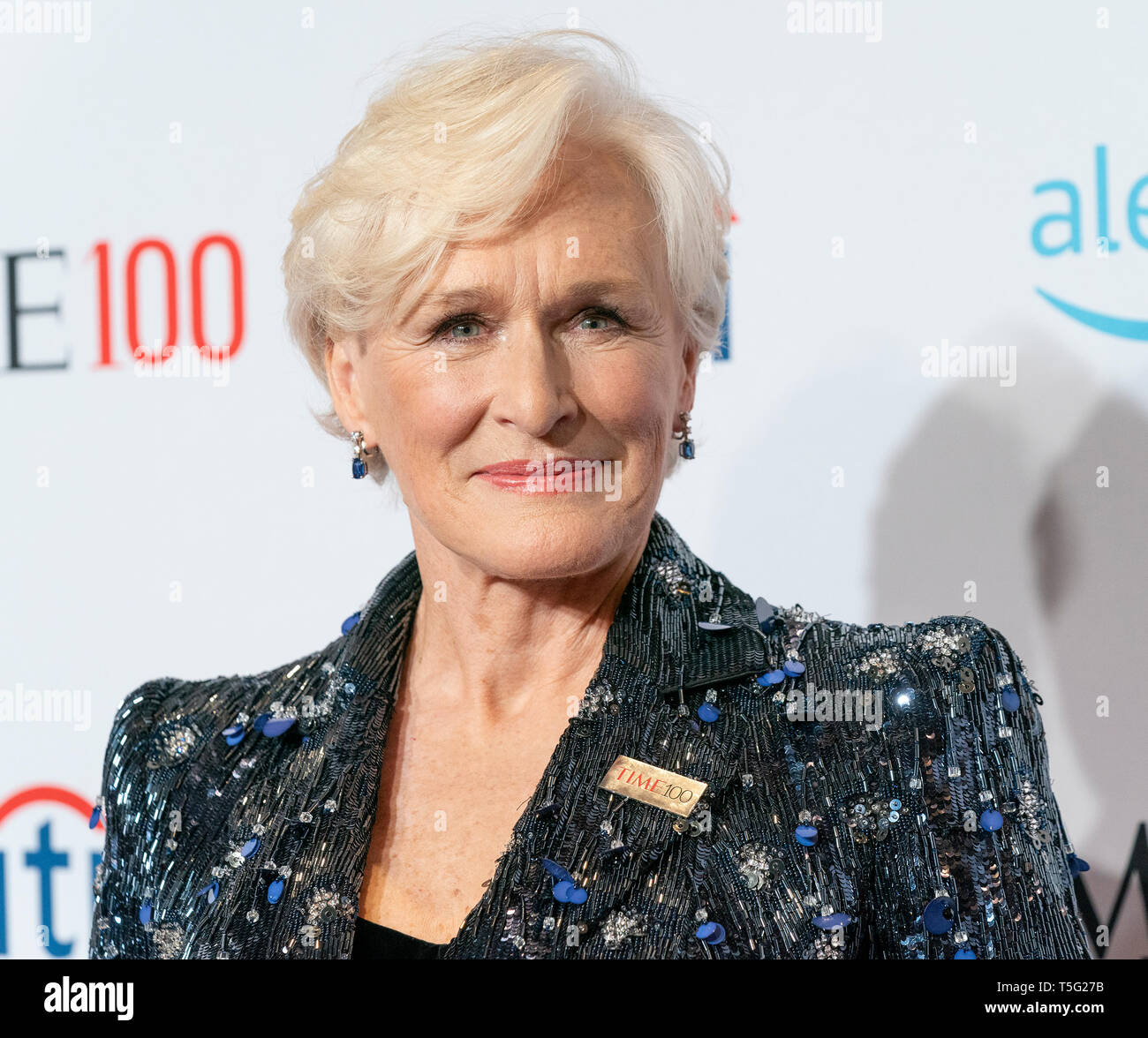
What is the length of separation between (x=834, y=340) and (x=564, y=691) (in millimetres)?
926

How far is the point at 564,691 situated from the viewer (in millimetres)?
1598

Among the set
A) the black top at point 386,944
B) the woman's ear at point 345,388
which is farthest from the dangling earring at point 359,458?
the black top at point 386,944

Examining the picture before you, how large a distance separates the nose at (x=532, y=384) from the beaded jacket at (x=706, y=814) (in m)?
0.27

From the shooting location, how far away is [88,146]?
2.50m

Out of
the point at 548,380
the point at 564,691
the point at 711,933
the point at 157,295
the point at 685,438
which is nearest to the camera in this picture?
the point at 711,933

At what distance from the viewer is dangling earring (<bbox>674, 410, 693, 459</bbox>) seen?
168cm

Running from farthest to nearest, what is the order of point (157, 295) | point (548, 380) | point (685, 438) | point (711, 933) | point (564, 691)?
point (157, 295) → point (685, 438) → point (564, 691) → point (548, 380) → point (711, 933)

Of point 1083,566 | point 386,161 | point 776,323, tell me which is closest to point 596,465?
point 386,161
